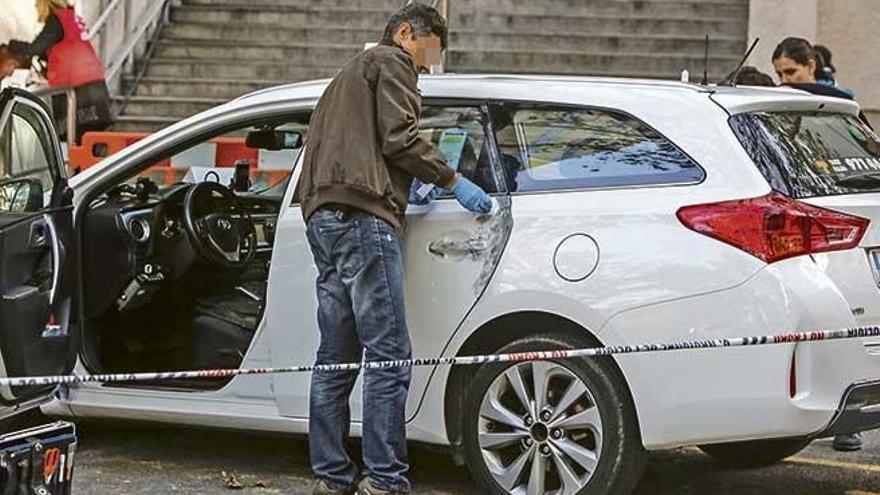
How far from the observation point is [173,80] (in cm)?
1358

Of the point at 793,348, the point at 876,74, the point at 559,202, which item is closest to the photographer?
the point at 793,348

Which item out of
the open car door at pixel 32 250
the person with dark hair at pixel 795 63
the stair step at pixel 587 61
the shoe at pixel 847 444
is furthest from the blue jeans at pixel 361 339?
the stair step at pixel 587 61

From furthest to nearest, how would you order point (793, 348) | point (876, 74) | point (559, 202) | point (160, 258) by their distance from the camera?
point (876, 74) → point (160, 258) → point (559, 202) → point (793, 348)

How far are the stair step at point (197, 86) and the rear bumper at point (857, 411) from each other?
9.20m

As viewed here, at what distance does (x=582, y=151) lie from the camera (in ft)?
17.1

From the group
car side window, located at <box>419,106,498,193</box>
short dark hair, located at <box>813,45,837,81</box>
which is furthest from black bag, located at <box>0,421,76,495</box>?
short dark hair, located at <box>813,45,837,81</box>

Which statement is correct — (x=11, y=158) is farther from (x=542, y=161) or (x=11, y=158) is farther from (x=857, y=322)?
(x=857, y=322)

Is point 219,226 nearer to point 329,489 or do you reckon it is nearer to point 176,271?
point 176,271

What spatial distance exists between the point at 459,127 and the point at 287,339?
42.5 inches

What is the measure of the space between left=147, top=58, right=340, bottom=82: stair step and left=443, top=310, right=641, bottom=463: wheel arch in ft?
27.2

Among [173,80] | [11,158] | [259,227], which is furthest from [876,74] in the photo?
[11,158]

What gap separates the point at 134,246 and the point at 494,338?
1760 mm

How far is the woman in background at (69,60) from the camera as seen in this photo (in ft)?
35.4

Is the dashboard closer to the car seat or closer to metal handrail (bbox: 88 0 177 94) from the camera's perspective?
the car seat
